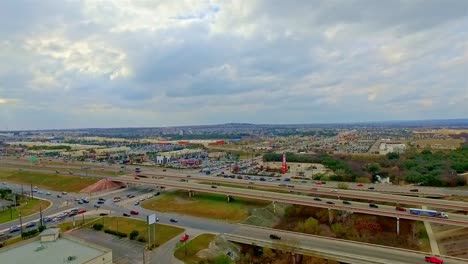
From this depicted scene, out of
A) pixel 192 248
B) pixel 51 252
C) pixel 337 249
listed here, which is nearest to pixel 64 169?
pixel 51 252

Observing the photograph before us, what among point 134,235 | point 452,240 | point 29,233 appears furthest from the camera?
point 29,233

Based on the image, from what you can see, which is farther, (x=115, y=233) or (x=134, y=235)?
(x=115, y=233)

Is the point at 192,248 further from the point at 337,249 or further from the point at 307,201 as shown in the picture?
the point at 307,201

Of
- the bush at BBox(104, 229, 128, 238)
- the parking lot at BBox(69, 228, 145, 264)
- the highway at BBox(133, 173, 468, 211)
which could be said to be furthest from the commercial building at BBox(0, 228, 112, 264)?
the highway at BBox(133, 173, 468, 211)

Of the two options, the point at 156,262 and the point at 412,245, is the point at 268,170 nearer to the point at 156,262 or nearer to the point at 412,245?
the point at 412,245

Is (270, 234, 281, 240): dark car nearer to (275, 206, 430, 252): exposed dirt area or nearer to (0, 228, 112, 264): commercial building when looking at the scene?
(275, 206, 430, 252): exposed dirt area

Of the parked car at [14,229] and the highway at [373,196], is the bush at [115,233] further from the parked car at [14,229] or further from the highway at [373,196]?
the highway at [373,196]
